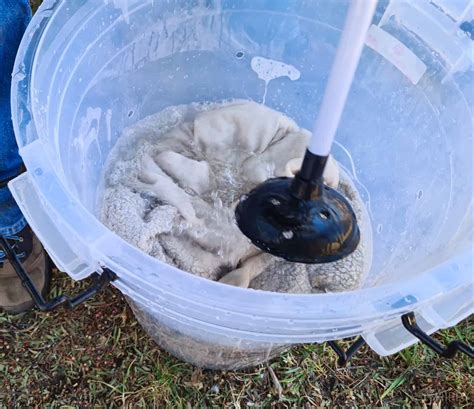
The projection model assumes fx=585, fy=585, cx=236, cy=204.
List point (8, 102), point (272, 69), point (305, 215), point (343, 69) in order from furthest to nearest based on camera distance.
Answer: point (272, 69), point (8, 102), point (305, 215), point (343, 69)

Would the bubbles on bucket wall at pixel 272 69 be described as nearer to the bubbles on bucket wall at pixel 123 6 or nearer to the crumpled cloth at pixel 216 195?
the crumpled cloth at pixel 216 195

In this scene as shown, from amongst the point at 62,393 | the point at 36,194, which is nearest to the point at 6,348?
the point at 62,393

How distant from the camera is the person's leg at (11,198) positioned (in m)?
0.71

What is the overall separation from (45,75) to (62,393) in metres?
0.50

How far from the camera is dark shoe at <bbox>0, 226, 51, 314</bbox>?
0.95 metres

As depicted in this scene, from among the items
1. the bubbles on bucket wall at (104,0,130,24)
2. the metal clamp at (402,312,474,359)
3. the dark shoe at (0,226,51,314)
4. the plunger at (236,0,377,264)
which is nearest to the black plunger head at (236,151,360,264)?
the plunger at (236,0,377,264)

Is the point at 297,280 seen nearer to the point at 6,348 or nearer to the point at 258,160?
the point at 258,160

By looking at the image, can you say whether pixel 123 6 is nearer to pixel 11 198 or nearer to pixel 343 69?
pixel 11 198

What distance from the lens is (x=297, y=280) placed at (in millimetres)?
812

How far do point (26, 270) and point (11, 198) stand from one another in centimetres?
15

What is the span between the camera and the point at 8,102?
77 cm

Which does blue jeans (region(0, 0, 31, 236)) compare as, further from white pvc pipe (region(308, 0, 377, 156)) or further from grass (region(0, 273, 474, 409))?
white pvc pipe (region(308, 0, 377, 156))

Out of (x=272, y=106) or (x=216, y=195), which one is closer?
(x=216, y=195)

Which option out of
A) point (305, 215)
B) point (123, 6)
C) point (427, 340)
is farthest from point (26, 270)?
point (427, 340)
